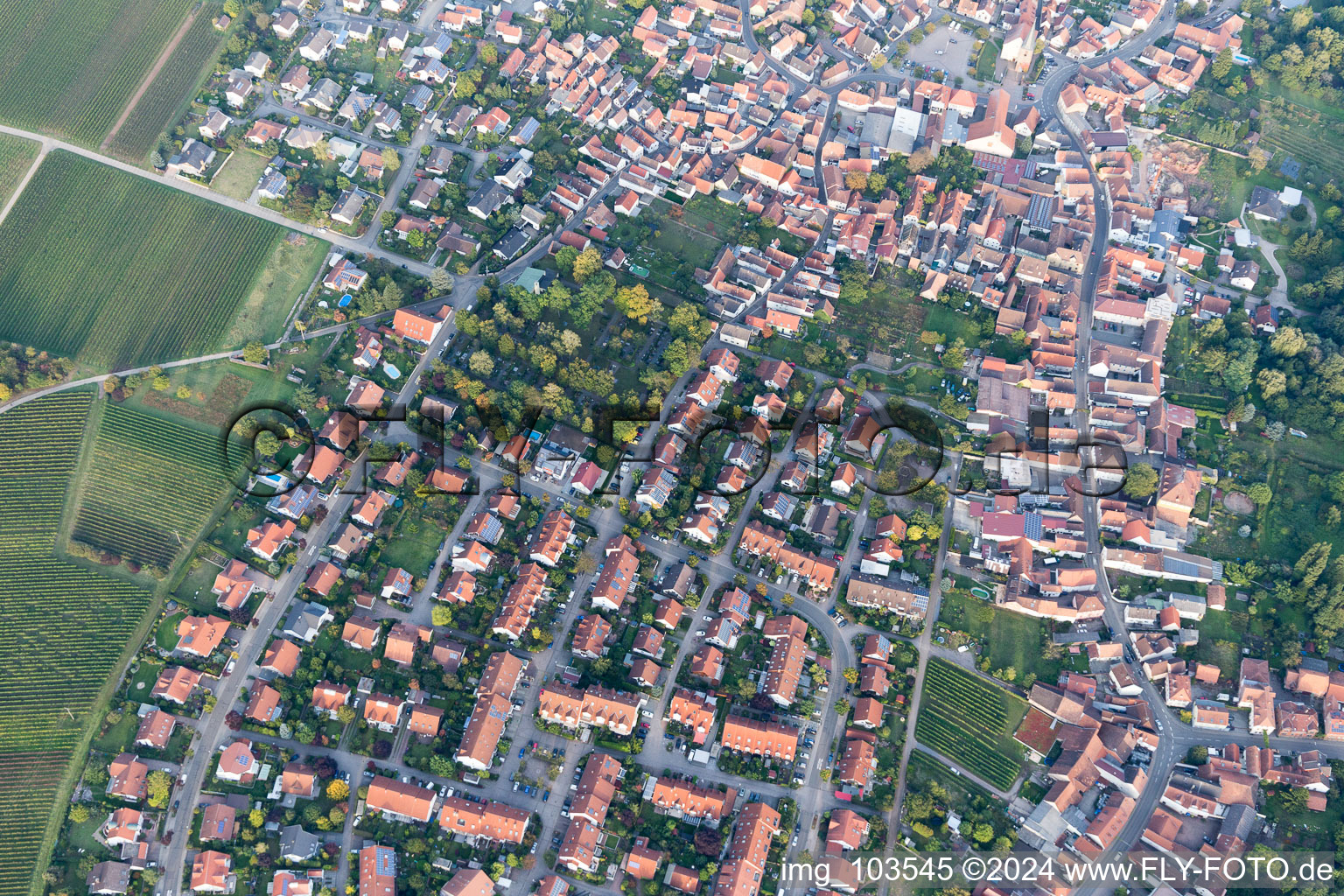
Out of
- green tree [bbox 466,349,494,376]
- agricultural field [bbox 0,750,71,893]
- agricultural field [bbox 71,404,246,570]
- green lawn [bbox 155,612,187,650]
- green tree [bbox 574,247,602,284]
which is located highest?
green tree [bbox 574,247,602,284]

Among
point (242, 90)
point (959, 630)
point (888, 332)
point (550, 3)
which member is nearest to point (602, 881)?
point (959, 630)

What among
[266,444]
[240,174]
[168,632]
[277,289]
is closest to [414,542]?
[266,444]

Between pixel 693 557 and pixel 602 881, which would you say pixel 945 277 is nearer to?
pixel 693 557

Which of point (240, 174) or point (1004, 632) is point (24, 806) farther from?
point (1004, 632)

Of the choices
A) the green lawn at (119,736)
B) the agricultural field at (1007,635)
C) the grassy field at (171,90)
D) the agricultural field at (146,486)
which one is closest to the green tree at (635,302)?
the agricultural field at (1007,635)

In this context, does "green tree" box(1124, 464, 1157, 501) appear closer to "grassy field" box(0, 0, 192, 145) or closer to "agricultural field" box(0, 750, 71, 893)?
"agricultural field" box(0, 750, 71, 893)

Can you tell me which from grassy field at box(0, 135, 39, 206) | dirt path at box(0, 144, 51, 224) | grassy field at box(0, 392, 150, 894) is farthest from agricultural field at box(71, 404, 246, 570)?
grassy field at box(0, 135, 39, 206)

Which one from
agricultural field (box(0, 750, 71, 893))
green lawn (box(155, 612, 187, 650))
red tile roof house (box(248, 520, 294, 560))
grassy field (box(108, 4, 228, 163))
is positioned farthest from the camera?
grassy field (box(108, 4, 228, 163))

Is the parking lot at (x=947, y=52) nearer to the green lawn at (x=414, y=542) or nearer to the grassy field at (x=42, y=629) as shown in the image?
the green lawn at (x=414, y=542)

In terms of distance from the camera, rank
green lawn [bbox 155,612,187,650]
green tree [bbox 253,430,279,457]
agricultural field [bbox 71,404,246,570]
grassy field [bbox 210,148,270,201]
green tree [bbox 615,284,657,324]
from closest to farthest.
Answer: green lawn [bbox 155,612,187,650] → agricultural field [bbox 71,404,246,570] → green tree [bbox 253,430,279,457] → green tree [bbox 615,284,657,324] → grassy field [bbox 210,148,270,201]
